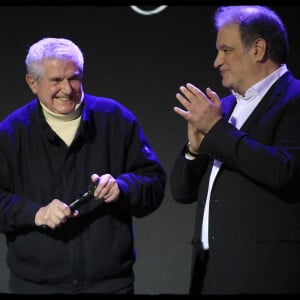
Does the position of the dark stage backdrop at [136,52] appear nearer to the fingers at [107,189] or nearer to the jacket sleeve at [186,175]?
the jacket sleeve at [186,175]

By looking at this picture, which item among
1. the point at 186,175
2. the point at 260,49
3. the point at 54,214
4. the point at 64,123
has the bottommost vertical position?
the point at 54,214

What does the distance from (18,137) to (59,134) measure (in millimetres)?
146

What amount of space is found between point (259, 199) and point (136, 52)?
1.29m

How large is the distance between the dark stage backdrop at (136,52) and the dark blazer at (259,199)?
40.9 inches

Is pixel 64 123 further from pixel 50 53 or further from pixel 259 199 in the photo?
pixel 259 199

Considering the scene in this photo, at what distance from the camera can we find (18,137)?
7.46 feet

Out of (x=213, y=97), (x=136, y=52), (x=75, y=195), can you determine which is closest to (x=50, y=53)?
(x=75, y=195)

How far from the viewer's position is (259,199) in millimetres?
2020

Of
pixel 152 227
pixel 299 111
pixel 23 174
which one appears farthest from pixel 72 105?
pixel 152 227

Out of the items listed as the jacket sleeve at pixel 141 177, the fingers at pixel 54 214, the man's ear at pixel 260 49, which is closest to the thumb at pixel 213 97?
the man's ear at pixel 260 49

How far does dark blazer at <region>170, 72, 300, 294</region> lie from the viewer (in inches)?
76.0

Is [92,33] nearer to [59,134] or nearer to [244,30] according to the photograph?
[59,134]

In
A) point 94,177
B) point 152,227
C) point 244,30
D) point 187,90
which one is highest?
point 244,30

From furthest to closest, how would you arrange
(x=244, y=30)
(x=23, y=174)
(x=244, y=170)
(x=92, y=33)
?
1. (x=92, y=33)
2. (x=23, y=174)
3. (x=244, y=30)
4. (x=244, y=170)
